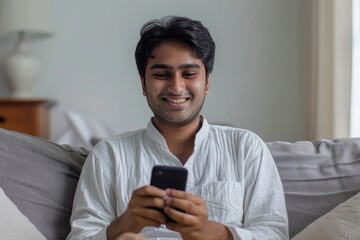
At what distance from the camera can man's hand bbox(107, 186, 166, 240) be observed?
4.66 ft

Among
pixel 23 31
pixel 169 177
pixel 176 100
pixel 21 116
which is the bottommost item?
pixel 21 116

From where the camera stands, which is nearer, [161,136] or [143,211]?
[143,211]

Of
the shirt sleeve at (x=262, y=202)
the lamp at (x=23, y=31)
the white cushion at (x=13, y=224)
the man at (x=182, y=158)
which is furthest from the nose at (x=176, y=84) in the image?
the lamp at (x=23, y=31)

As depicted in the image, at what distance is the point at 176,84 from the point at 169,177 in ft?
1.26

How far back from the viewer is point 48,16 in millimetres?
3867

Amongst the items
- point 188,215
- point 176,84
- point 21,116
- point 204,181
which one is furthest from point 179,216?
point 21,116

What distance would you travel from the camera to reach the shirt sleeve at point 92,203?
5.48 feet

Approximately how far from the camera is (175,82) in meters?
1.75

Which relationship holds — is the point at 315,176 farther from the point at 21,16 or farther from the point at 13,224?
the point at 21,16

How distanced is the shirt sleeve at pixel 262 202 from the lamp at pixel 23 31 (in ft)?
7.63

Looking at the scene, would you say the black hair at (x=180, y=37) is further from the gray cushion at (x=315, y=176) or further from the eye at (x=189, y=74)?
the gray cushion at (x=315, y=176)

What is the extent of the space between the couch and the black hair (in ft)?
1.15

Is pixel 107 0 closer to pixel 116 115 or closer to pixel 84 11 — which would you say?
pixel 84 11

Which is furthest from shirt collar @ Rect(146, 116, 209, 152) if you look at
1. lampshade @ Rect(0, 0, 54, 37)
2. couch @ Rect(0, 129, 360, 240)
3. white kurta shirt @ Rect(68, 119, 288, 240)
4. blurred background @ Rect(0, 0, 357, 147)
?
lampshade @ Rect(0, 0, 54, 37)
